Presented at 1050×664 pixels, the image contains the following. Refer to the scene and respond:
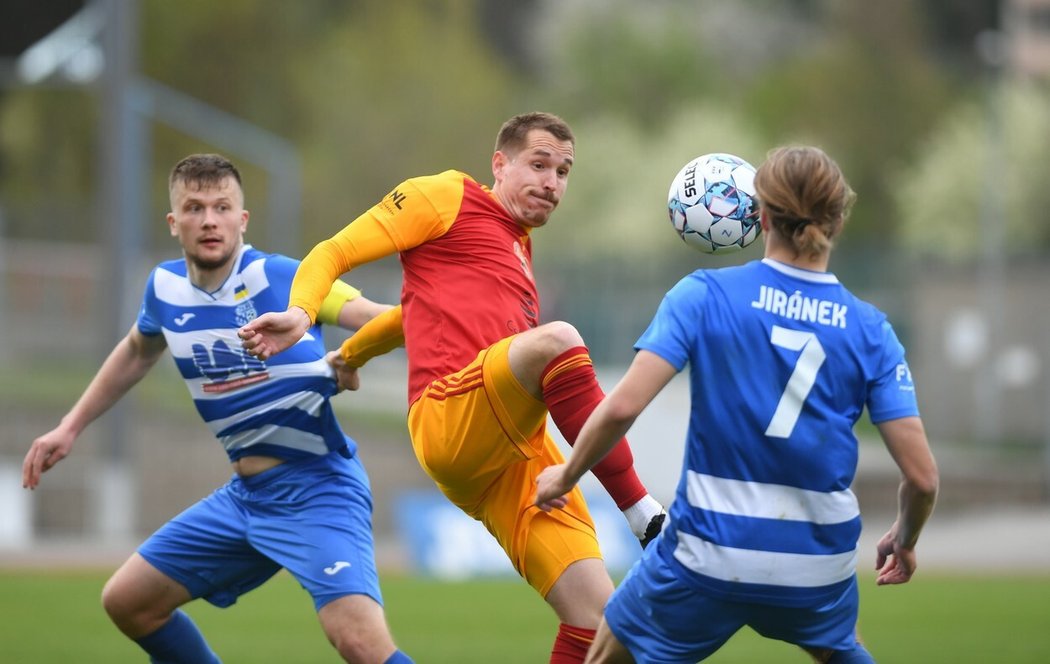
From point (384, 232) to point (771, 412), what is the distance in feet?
6.34

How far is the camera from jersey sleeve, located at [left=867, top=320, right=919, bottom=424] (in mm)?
4645

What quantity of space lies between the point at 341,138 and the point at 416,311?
156 feet

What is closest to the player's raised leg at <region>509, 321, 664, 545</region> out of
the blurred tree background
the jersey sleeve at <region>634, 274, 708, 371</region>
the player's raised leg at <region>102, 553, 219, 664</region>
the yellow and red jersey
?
the yellow and red jersey

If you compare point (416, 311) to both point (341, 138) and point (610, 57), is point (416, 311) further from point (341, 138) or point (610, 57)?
point (610, 57)

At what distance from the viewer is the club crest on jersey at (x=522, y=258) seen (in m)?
6.25

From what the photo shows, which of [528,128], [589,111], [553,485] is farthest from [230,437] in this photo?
[589,111]

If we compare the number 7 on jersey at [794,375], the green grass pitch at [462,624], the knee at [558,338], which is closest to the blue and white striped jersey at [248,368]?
the knee at [558,338]

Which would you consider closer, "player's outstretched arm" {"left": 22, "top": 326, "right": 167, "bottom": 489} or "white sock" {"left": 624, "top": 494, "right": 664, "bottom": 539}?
"white sock" {"left": 624, "top": 494, "right": 664, "bottom": 539}

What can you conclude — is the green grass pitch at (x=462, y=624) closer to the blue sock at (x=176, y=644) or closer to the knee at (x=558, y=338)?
the blue sock at (x=176, y=644)

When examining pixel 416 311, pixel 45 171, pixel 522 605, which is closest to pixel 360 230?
pixel 416 311

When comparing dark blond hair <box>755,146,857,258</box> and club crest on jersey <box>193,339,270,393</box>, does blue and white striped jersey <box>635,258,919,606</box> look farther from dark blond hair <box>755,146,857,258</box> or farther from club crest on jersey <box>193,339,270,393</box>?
club crest on jersey <box>193,339,270,393</box>

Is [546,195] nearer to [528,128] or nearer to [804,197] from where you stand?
[528,128]

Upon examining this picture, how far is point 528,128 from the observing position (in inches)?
244

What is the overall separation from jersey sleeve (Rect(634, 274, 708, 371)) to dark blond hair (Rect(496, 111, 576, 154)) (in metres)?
1.72
